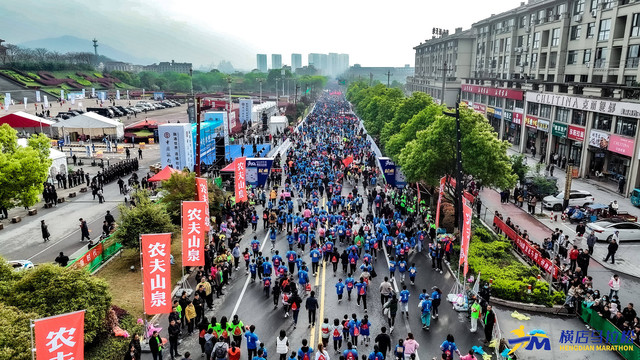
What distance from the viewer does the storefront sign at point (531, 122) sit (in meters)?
44.1

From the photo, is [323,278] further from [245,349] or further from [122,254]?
[122,254]

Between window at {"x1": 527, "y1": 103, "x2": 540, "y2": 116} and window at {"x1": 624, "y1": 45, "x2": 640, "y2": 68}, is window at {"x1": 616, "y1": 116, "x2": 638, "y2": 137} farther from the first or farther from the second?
window at {"x1": 527, "y1": 103, "x2": 540, "y2": 116}

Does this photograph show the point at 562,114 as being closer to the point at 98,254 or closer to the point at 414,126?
the point at 414,126

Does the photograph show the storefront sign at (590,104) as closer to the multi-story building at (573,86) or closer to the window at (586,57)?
the multi-story building at (573,86)

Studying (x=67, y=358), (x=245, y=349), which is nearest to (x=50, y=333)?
(x=67, y=358)

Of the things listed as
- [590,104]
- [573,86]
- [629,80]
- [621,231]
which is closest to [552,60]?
[573,86]

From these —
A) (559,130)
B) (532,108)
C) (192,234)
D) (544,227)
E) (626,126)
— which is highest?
(532,108)

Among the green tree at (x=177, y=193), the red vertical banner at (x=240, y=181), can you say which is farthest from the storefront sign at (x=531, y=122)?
the green tree at (x=177, y=193)

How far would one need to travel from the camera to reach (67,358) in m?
8.87

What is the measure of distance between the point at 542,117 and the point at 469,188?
18.6 meters

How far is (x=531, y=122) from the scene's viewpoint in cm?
4503

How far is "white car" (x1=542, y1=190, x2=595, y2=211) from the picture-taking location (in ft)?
88.9

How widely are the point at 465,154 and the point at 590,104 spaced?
18.3 meters

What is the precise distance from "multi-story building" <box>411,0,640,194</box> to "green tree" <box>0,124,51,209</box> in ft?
93.3
